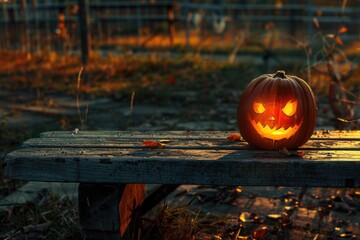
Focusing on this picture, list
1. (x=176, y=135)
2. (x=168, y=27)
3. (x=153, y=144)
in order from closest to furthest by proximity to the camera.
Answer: (x=153, y=144) < (x=176, y=135) < (x=168, y=27)

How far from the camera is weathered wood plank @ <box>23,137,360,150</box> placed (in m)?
2.95

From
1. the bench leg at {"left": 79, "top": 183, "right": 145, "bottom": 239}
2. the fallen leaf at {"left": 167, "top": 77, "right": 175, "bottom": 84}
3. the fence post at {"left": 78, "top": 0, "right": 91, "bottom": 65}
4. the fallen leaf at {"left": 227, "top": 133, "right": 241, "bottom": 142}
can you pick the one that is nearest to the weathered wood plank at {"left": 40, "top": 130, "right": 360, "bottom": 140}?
the fallen leaf at {"left": 227, "top": 133, "right": 241, "bottom": 142}

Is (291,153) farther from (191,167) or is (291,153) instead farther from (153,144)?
(153,144)

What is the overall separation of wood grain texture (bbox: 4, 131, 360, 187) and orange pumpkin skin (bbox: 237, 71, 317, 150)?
0.09 metres

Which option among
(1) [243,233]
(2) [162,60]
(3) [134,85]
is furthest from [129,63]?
(1) [243,233]

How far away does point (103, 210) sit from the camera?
2.83m

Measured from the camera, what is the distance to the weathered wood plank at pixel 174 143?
9.66ft

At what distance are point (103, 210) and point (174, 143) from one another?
20.6 inches

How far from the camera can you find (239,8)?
15.8 meters

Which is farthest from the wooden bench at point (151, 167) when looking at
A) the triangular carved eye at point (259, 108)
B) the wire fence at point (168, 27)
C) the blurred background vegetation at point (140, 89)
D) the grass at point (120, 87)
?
the wire fence at point (168, 27)

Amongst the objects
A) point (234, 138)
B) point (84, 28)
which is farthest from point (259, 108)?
point (84, 28)

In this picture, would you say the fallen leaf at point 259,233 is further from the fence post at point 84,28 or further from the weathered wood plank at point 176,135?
the fence post at point 84,28

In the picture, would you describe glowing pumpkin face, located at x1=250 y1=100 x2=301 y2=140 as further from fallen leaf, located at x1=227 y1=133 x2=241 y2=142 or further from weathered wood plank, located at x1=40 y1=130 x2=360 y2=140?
weathered wood plank, located at x1=40 y1=130 x2=360 y2=140

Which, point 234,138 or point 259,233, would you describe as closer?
point 234,138
